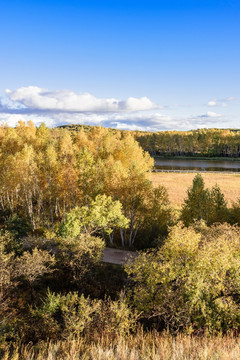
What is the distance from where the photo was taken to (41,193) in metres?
34.5

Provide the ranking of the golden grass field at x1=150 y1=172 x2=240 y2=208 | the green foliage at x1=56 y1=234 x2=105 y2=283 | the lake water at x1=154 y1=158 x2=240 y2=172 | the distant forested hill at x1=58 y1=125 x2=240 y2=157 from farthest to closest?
the distant forested hill at x1=58 y1=125 x2=240 y2=157, the lake water at x1=154 y1=158 x2=240 y2=172, the golden grass field at x1=150 y1=172 x2=240 y2=208, the green foliage at x1=56 y1=234 x2=105 y2=283

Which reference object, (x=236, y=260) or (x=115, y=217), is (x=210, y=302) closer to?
(x=236, y=260)

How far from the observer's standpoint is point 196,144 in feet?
448

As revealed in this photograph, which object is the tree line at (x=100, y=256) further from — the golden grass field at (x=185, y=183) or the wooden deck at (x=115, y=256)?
the golden grass field at (x=185, y=183)

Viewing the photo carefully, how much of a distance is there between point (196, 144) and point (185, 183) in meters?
76.3

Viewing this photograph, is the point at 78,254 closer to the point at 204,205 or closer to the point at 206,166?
the point at 204,205

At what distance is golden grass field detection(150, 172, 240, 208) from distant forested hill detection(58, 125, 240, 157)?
54692mm

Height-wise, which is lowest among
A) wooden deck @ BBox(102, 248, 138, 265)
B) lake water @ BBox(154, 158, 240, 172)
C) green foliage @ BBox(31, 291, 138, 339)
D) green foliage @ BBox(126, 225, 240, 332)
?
wooden deck @ BBox(102, 248, 138, 265)

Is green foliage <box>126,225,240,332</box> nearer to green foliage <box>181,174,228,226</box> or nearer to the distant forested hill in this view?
green foliage <box>181,174,228,226</box>

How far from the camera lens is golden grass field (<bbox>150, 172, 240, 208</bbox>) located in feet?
177

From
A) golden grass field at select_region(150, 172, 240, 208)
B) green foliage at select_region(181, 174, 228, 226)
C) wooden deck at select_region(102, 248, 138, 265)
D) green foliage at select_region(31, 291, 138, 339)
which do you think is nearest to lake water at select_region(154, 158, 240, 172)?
golden grass field at select_region(150, 172, 240, 208)

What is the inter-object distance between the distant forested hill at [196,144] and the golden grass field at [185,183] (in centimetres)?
5469

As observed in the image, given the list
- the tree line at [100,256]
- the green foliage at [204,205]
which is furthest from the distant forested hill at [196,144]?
the green foliage at [204,205]

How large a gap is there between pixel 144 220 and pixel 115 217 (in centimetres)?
636
